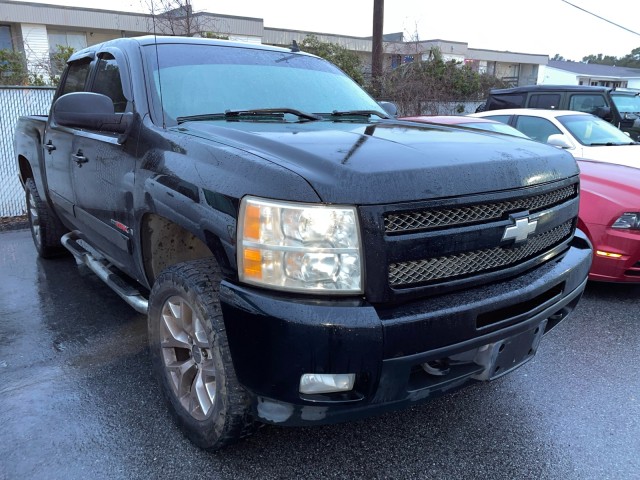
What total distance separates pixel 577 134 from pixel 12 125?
749cm

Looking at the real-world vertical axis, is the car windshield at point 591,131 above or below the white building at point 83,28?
below

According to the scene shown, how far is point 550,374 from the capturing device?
3168 millimetres

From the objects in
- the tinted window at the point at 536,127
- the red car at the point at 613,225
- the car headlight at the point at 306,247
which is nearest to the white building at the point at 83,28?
the tinted window at the point at 536,127

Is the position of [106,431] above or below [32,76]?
below

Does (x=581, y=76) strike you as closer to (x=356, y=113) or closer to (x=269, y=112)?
(x=356, y=113)

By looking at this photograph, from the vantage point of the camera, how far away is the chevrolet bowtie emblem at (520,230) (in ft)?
6.99

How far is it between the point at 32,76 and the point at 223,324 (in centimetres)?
1172

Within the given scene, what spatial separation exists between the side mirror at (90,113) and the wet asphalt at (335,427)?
146 cm

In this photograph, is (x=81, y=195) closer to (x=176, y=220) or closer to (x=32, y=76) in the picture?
(x=176, y=220)

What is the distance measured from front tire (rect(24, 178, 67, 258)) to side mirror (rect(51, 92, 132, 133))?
90.5 inches

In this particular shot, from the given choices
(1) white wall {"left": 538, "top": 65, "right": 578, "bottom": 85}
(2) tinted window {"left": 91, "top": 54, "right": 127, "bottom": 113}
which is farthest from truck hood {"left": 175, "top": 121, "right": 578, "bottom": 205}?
(1) white wall {"left": 538, "top": 65, "right": 578, "bottom": 85}

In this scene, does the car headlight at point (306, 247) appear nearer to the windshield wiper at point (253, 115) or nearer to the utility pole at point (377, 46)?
the windshield wiper at point (253, 115)

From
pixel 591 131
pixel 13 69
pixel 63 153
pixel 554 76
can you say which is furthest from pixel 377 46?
pixel 554 76

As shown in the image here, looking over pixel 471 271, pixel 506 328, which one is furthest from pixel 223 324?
pixel 506 328
